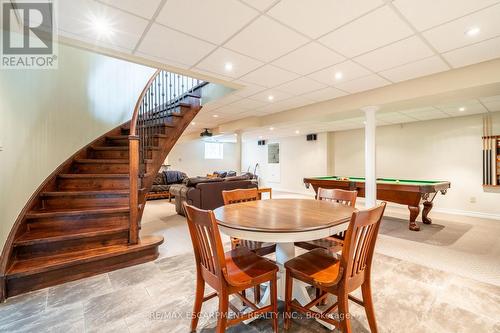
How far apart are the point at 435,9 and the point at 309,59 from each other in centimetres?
115

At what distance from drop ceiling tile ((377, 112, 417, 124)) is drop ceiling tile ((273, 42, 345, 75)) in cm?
289

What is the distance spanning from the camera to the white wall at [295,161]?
8.27 metres

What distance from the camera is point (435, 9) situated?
177 centimetres

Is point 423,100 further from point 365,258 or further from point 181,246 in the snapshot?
point 181,246

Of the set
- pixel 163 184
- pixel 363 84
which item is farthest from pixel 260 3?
pixel 163 184

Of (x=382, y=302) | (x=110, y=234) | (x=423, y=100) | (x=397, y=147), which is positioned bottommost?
(x=382, y=302)

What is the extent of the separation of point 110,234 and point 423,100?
468 cm

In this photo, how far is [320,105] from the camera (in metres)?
4.41

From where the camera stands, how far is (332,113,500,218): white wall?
5.14 meters

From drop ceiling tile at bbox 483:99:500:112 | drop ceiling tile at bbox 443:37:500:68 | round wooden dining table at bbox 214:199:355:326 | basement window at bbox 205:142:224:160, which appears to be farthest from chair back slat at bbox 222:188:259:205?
basement window at bbox 205:142:224:160

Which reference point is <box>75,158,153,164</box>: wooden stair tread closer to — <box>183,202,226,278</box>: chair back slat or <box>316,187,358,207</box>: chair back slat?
<box>183,202,226,278</box>: chair back slat

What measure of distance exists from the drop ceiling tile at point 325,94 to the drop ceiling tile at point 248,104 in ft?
3.14

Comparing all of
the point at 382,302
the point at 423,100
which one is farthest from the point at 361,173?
the point at 382,302

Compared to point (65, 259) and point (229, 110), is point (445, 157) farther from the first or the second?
point (65, 259)
